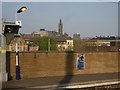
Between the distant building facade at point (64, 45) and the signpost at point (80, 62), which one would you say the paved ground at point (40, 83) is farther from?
the distant building facade at point (64, 45)

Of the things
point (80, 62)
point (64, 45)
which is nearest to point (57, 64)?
point (80, 62)

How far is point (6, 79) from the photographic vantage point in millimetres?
19594

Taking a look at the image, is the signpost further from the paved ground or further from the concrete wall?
the paved ground

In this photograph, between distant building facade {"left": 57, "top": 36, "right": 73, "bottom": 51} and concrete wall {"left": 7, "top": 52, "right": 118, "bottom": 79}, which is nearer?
concrete wall {"left": 7, "top": 52, "right": 118, "bottom": 79}

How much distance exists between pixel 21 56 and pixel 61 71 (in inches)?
154

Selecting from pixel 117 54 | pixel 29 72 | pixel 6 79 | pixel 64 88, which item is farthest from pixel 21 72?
pixel 117 54

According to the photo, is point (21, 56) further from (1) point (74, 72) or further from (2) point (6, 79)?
(1) point (74, 72)

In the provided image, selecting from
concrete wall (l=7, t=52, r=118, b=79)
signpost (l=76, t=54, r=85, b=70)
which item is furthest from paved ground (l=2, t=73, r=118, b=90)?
signpost (l=76, t=54, r=85, b=70)

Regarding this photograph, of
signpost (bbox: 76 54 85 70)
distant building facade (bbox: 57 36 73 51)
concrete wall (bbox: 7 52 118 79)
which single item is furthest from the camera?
distant building facade (bbox: 57 36 73 51)

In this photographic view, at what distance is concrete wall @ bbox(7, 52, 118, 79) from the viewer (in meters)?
22.5

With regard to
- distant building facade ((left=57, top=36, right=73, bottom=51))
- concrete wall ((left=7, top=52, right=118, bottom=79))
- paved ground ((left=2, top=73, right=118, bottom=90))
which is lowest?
paved ground ((left=2, top=73, right=118, bottom=90))

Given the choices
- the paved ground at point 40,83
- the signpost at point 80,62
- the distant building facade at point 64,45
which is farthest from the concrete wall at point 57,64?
the distant building facade at point 64,45

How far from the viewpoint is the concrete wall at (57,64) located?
22516 millimetres

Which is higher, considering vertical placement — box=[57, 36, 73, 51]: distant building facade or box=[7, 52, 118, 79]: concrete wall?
box=[57, 36, 73, 51]: distant building facade
